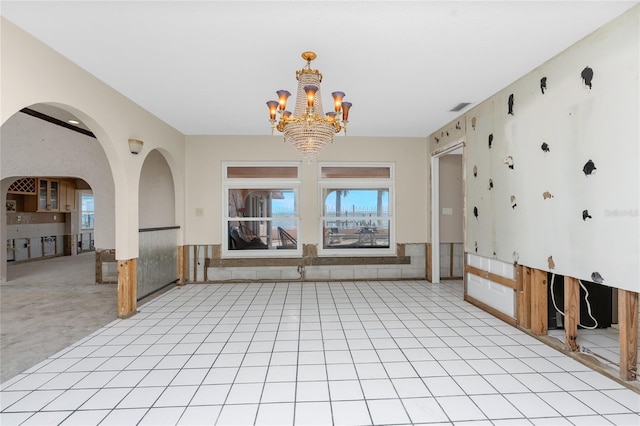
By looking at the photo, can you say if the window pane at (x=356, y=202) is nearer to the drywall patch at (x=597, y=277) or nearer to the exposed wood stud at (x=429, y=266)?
the exposed wood stud at (x=429, y=266)

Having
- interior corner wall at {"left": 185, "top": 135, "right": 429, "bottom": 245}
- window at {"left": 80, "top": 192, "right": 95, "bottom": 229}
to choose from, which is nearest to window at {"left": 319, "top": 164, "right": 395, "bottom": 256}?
interior corner wall at {"left": 185, "top": 135, "right": 429, "bottom": 245}

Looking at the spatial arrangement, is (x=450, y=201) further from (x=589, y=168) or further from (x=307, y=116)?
(x=307, y=116)

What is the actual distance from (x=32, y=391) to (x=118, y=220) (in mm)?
2072

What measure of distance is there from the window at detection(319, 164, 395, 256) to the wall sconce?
3.11 metres

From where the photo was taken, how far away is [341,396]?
2.19m

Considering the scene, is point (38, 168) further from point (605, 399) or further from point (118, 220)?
point (605, 399)

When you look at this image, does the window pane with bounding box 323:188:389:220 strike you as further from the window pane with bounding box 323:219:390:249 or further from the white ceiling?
the white ceiling

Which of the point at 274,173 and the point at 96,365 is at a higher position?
the point at 274,173

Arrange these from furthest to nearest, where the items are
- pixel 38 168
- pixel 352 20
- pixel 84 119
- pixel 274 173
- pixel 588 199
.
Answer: pixel 274 173 → pixel 38 168 → pixel 84 119 → pixel 588 199 → pixel 352 20

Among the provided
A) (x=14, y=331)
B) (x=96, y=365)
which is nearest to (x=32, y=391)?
(x=96, y=365)

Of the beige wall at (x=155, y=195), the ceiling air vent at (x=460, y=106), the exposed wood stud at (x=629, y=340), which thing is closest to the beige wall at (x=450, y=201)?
the ceiling air vent at (x=460, y=106)

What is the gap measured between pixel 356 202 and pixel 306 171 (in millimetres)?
1155

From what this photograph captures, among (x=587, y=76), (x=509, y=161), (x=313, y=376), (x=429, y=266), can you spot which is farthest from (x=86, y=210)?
(x=587, y=76)

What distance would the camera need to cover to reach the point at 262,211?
6031 millimetres
